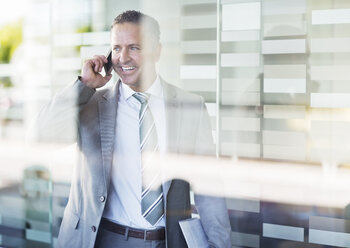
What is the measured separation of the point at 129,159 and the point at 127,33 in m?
0.72

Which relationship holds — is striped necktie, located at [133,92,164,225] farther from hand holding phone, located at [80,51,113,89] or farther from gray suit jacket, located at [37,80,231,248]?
hand holding phone, located at [80,51,113,89]

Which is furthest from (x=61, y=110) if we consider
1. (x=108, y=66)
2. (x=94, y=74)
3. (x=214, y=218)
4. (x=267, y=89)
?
(x=267, y=89)

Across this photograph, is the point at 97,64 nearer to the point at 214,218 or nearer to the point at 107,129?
the point at 107,129

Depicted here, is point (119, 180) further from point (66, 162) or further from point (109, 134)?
point (66, 162)

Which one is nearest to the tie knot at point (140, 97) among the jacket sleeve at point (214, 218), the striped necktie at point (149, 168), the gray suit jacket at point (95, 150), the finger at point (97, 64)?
the striped necktie at point (149, 168)

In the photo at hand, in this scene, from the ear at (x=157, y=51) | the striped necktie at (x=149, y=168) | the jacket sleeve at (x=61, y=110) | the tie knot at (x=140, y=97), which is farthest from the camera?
the ear at (x=157, y=51)

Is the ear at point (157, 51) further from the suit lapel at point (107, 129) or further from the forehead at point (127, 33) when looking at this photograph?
the suit lapel at point (107, 129)

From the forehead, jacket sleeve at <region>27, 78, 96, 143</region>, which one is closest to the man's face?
the forehead

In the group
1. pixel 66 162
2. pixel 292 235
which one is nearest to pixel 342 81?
pixel 292 235

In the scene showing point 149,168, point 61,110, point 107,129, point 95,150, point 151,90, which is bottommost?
point 149,168

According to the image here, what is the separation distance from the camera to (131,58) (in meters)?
2.48

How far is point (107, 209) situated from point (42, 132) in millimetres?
534

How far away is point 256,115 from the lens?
266 cm

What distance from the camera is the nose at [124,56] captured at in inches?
97.5
